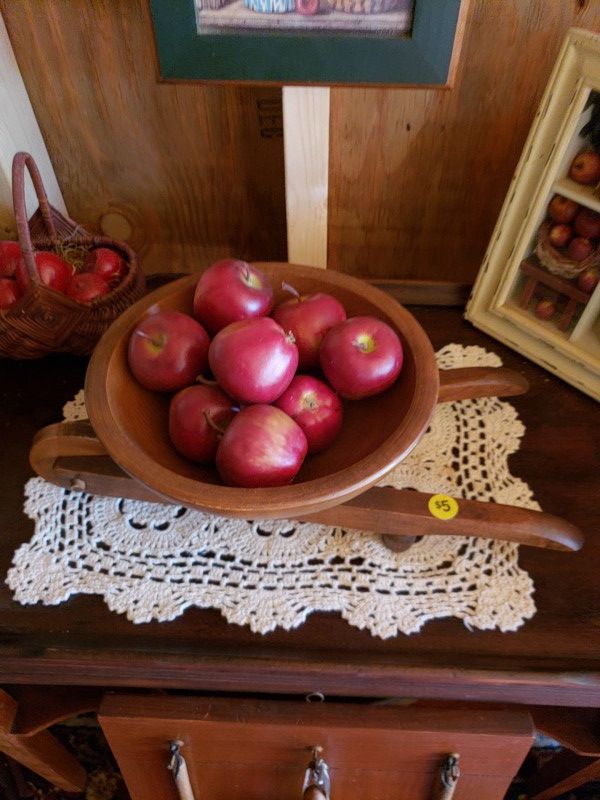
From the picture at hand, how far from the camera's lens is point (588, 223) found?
671mm

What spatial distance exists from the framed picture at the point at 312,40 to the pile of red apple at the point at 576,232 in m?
0.20

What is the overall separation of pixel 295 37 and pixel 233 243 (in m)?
0.38

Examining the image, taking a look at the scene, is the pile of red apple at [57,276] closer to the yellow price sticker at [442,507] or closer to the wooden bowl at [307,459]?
the wooden bowl at [307,459]

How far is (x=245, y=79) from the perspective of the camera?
64cm

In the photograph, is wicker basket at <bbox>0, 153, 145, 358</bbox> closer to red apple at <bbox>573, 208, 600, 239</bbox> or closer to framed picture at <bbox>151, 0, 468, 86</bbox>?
framed picture at <bbox>151, 0, 468, 86</bbox>

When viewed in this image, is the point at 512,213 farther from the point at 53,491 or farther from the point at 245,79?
the point at 53,491

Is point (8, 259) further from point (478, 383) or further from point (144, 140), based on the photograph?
point (478, 383)

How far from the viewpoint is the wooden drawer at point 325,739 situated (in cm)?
54

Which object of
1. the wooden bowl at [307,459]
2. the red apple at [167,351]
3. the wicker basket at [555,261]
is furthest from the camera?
the wicker basket at [555,261]

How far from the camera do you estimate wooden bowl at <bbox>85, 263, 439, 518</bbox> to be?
484 mm

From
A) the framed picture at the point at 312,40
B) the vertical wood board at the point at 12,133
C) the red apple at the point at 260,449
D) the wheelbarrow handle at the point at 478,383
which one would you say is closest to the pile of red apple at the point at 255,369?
the red apple at the point at 260,449

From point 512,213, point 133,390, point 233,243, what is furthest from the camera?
point 233,243

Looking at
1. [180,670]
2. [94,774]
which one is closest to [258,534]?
[180,670]

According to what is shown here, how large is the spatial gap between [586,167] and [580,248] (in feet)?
0.28
